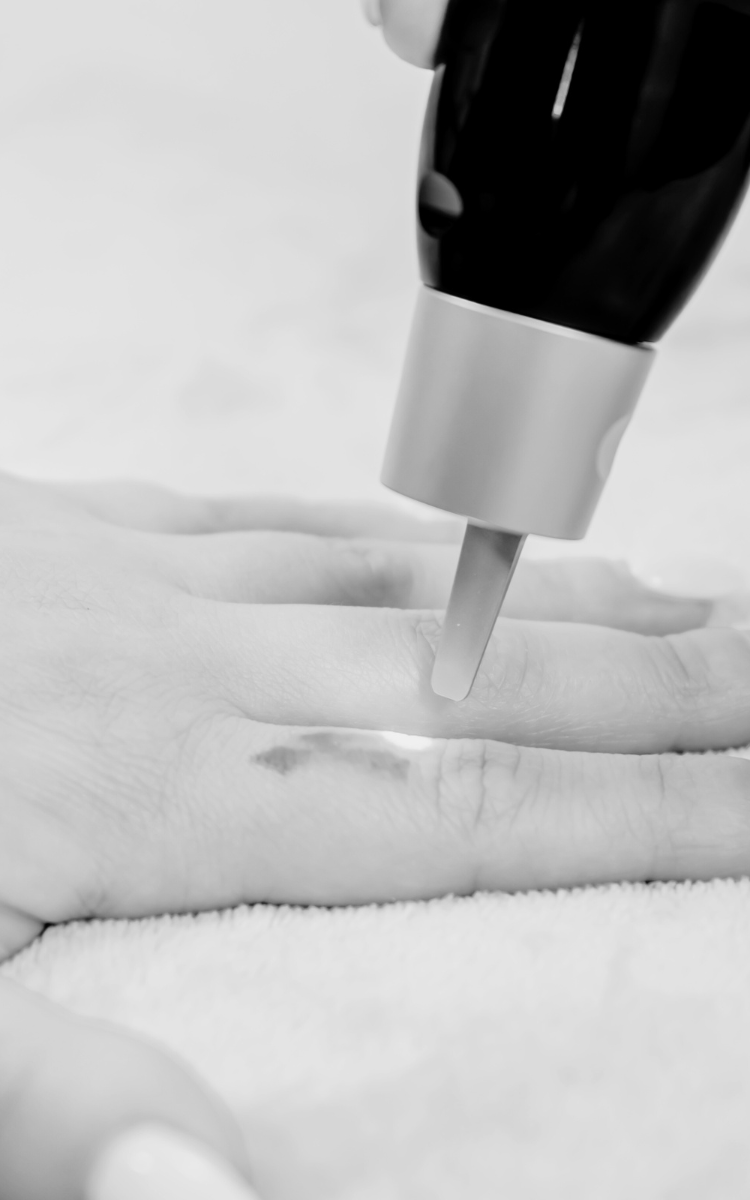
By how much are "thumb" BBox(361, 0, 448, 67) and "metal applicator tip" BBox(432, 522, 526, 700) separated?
167mm

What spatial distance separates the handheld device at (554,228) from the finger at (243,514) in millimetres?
487

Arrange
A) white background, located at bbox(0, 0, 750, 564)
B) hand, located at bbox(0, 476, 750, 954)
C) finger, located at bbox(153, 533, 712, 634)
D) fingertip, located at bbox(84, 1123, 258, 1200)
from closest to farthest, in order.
A: fingertip, located at bbox(84, 1123, 258, 1200)
hand, located at bbox(0, 476, 750, 954)
finger, located at bbox(153, 533, 712, 634)
white background, located at bbox(0, 0, 750, 564)

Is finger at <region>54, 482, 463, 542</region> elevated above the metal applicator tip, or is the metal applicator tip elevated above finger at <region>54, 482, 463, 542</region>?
the metal applicator tip

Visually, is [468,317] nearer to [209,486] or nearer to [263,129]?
[209,486]

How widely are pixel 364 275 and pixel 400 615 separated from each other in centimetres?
64

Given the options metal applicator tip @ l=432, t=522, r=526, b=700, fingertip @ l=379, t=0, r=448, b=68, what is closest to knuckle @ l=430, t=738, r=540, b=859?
metal applicator tip @ l=432, t=522, r=526, b=700

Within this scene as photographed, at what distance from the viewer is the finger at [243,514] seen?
0.85 metres

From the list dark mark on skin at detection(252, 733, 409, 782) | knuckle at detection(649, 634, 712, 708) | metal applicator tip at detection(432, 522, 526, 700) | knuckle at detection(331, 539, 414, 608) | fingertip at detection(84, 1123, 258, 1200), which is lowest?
knuckle at detection(331, 539, 414, 608)

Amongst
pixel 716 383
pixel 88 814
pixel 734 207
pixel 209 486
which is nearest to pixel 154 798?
pixel 88 814

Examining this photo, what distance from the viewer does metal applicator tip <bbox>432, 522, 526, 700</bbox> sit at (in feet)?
1.37

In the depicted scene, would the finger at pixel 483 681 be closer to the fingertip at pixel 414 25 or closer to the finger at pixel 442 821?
the finger at pixel 442 821

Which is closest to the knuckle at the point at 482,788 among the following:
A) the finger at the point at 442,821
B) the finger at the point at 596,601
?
the finger at the point at 442,821

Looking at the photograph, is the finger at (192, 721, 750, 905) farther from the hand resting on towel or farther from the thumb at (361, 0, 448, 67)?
the thumb at (361, 0, 448, 67)

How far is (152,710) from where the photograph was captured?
0.57m
